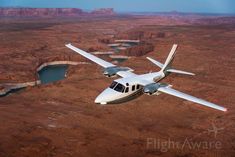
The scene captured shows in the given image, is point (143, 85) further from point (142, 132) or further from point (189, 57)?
point (189, 57)

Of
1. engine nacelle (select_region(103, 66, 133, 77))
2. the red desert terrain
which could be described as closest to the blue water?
the red desert terrain

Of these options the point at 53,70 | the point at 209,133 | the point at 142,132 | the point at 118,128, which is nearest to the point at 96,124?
the point at 118,128

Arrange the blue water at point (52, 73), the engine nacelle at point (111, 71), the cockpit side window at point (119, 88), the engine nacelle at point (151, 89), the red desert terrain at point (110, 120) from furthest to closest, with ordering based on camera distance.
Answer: the blue water at point (52, 73) → the engine nacelle at point (111, 71) → the cockpit side window at point (119, 88) → the red desert terrain at point (110, 120) → the engine nacelle at point (151, 89)

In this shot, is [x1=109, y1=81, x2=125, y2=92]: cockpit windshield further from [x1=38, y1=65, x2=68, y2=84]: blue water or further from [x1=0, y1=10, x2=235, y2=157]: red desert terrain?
[x1=38, y1=65, x2=68, y2=84]: blue water

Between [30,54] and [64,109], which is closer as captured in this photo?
[64,109]

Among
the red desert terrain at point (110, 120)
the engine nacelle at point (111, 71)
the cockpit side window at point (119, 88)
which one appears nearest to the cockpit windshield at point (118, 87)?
the cockpit side window at point (119, 88)

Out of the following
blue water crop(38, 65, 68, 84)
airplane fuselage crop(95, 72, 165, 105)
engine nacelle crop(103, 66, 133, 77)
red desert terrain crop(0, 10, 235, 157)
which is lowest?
blue water crop(38, 65, 68, 84)

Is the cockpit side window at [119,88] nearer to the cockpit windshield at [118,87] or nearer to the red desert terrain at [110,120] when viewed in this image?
the cockpit windshield at [118,87]

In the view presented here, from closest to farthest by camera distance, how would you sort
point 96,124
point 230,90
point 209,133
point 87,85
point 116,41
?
point 209,133 → point 96,124 → point 230,90 → point 87,85 → point 116,41
